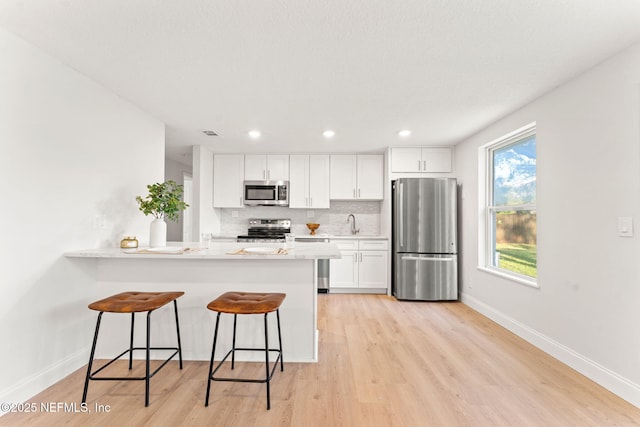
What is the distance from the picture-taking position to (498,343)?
9.70 feet

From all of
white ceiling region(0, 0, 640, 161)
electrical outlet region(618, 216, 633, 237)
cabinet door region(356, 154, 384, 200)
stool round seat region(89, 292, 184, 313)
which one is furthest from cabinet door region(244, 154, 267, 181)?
electrical outlet region(618, 216, 633, 237)

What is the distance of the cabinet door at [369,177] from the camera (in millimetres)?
5195

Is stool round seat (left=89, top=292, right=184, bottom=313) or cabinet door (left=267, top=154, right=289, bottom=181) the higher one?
cabinet door (left=267, top=154, right=289, bottom=181)

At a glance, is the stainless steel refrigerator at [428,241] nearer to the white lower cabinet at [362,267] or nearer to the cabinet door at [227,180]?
the white lower cabinet at [362,267]

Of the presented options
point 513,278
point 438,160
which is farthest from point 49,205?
point 438,160

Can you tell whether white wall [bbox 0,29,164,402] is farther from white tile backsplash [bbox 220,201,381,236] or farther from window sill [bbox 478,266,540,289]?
window sill [bbox 478,266,540,289]

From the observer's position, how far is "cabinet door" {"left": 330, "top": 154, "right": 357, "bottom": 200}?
17.1ft

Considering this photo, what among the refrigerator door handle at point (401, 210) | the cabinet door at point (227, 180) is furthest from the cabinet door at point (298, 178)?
the refrigerator door handle at point (401, 210)

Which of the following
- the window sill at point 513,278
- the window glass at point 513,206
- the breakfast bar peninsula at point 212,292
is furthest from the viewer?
the window glass at point 513,206

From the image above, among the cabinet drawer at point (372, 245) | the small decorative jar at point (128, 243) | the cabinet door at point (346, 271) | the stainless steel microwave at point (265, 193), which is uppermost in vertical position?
the stainless steel microwave at point (265, 193)

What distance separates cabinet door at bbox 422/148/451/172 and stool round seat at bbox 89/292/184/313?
3.87m

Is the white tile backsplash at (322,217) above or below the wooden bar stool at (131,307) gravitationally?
above

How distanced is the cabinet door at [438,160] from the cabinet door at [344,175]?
3.67 ft

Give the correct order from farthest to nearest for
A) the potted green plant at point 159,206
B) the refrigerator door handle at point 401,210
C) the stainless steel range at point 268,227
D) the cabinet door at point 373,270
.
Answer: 1. the stainless steel range at point 268,227
2. the cabinet door at point 373,270
3. the refrigerator door handle at point 401,210
4. the potted green plant at point 159,206
